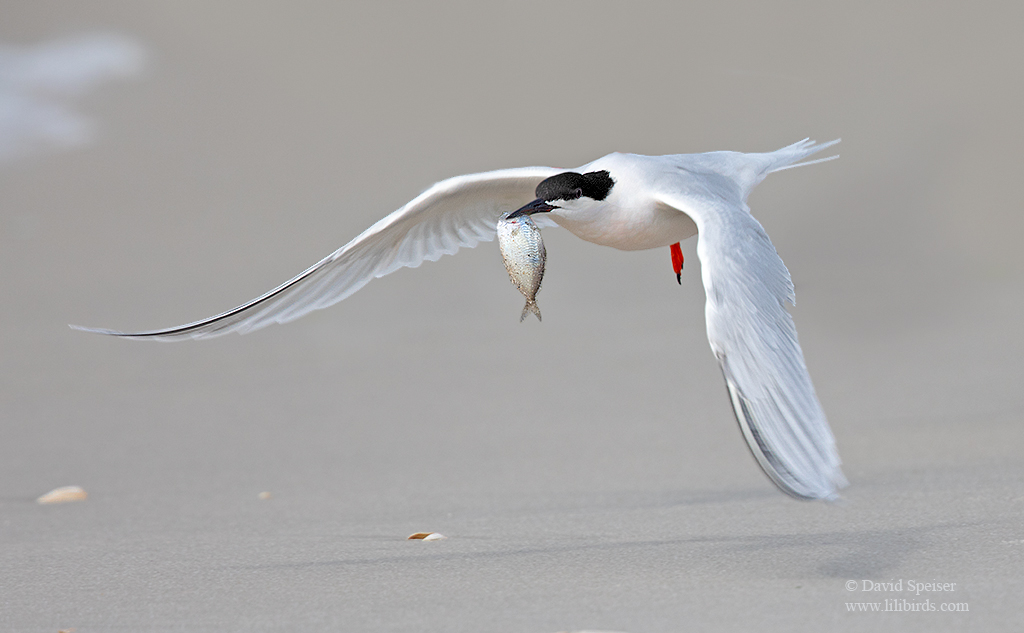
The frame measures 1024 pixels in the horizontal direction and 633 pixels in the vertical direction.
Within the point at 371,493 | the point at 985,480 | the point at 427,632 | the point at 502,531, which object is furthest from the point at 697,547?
the point at 371,493

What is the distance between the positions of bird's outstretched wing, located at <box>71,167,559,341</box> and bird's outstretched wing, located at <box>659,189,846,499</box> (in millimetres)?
824

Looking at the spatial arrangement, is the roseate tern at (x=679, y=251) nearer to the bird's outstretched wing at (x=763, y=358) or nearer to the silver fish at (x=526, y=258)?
the bird's outstretched wing at (x=763, y=358)

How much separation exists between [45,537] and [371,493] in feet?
3.53

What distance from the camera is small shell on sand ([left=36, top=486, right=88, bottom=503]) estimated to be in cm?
401

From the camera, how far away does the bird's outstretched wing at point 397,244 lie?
10.2 ft

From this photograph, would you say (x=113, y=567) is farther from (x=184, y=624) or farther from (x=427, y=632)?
(x=427, y=632)

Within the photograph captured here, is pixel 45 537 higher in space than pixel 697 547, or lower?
higher

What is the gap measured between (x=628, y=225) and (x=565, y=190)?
22cm

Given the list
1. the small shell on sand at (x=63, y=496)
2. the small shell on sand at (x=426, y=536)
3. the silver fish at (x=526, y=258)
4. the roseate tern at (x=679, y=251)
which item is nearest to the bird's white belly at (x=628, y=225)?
the roseate tern at (x=679, y=251)

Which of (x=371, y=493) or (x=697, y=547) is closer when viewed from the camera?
(x=697, y=547)

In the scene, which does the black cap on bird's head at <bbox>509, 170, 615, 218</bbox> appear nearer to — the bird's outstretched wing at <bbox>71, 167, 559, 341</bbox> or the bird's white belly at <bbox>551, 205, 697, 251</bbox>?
the bird's white belly at <bbox>551, 205, 697, 251</bbox>

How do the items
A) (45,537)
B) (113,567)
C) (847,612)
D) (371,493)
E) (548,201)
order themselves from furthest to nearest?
(371,493) < (45,537) < (113,567) < (548,201) < (847,612)

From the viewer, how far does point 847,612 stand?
7.76 ft

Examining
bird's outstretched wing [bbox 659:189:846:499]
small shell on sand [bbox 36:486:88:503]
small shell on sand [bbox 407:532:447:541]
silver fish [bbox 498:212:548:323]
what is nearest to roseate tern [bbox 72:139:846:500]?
bird's outstretched wing [bbox 659:189:846:499]
